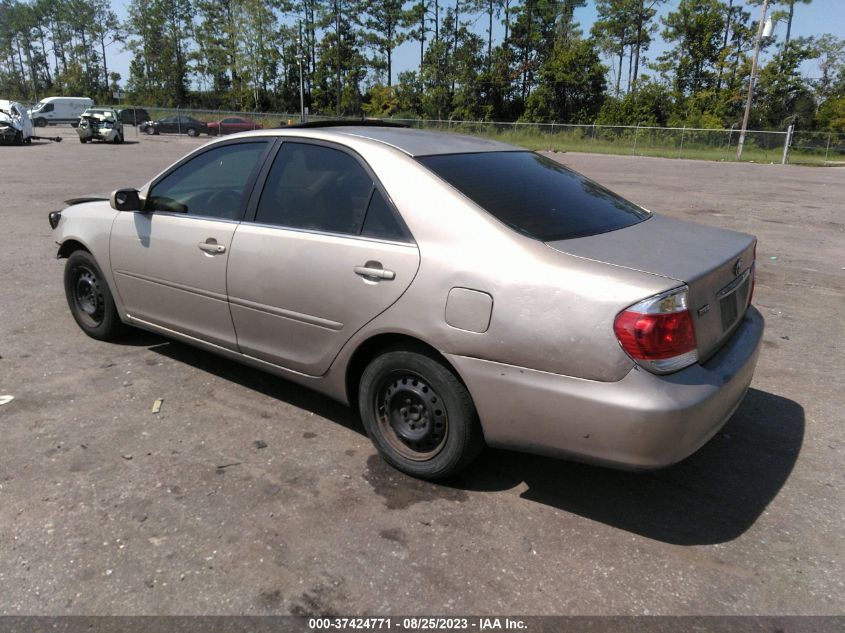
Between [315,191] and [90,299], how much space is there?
2476 millimetres

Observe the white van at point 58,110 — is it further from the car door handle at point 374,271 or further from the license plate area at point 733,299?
the license plate area at point 733,299

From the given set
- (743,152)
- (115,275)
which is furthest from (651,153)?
(115,275)

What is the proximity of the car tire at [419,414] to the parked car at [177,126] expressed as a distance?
45.9 metres

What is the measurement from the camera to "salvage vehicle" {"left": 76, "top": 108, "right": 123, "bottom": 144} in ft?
107

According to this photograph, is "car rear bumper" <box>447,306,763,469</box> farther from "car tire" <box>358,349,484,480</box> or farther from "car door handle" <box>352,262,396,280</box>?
"car door handle" <box>352,262,396,280</box>

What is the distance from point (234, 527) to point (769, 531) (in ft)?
7.73

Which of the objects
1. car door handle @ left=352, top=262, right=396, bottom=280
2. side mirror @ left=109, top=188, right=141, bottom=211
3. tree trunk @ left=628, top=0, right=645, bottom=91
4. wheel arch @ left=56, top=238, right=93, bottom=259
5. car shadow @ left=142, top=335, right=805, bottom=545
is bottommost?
car shadow @ left=142, top=335, right=805, bottom=545

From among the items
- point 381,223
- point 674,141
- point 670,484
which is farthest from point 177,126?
point 670,484

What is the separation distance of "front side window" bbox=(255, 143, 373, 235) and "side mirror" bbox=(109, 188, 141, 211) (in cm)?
107

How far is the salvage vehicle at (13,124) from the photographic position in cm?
2861

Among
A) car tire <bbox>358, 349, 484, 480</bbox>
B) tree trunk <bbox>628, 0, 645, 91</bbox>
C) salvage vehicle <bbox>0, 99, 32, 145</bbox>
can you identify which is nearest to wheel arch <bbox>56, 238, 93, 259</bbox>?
car tire <bbox>358, 349, 484, 480</bbox>

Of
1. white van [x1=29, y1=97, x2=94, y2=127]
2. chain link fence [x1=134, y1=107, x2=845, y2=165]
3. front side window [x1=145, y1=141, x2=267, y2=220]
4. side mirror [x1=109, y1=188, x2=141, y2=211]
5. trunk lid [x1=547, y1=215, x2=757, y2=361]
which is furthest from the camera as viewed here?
white van [x1=29, y1=97, x2=94, y2=127]

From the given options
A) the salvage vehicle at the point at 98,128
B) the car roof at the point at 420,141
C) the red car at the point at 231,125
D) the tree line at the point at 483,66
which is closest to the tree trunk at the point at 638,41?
the tree line at the point at 483,66

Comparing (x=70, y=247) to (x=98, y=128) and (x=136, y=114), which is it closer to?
(x=98, y=128)
